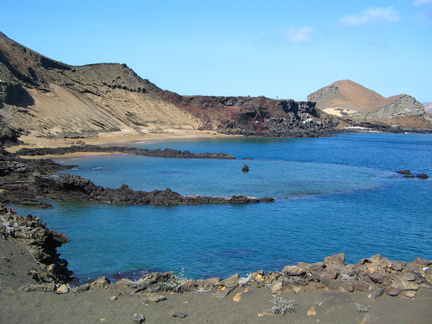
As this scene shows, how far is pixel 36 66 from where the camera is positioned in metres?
81.9

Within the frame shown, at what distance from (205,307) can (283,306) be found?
6.77 ft

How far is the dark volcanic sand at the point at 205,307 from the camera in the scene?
10328 mm

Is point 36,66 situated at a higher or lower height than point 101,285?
higher

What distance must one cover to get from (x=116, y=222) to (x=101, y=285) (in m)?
12.1

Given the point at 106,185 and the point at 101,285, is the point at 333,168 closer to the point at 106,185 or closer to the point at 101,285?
the point at 106,185

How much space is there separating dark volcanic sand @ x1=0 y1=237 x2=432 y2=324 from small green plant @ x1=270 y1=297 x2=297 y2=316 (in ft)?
0.39

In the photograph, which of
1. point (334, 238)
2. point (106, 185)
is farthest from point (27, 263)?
point (106, 185)

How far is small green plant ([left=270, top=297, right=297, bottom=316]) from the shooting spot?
10648 mm

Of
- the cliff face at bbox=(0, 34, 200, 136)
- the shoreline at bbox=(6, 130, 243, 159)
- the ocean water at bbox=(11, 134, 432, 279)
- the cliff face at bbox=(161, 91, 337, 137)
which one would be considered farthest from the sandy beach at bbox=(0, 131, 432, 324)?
the cliff face at bbox=(161, 91, 337, 137)

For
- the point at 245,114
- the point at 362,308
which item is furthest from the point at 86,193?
the point at 245,114

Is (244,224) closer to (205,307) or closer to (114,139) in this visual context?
(205,307)

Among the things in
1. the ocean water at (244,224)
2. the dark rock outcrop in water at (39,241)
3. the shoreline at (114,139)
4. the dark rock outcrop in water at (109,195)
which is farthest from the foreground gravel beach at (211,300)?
the shoreline at (114,139)

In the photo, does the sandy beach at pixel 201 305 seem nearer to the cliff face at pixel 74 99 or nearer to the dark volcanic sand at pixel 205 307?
the dark volcanic sand at pixel 205 307

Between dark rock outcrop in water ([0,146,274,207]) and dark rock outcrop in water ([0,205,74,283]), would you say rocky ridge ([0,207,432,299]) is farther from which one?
dark rock outcrop in water ([0,146,274,207])
